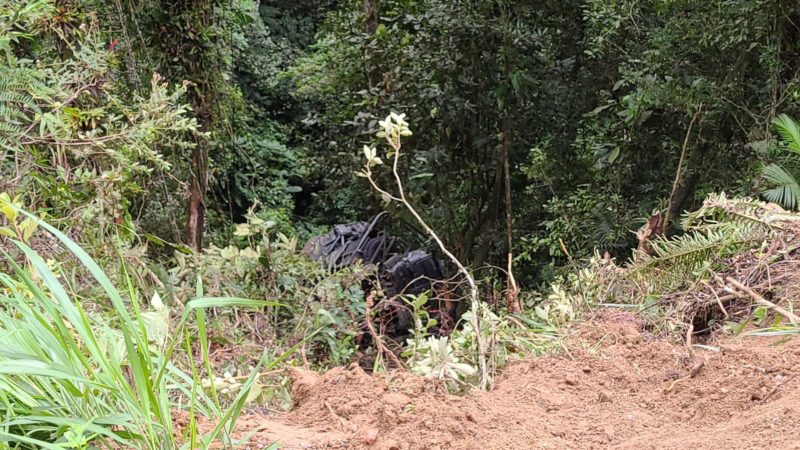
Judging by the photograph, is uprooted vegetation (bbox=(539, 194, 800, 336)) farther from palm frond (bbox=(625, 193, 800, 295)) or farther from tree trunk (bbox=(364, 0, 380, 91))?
tree trunk (bbox=(364, 0, 380, 91))

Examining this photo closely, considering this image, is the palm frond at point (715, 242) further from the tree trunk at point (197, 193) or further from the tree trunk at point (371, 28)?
the tree trunk at point (371, 28)

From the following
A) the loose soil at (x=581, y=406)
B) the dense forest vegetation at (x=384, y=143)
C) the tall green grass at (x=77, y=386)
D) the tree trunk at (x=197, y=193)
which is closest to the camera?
the tall green grass at (x=77, y=386)

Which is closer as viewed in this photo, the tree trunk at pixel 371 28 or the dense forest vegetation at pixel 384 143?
the dense forest vegetation at pixel 384 143

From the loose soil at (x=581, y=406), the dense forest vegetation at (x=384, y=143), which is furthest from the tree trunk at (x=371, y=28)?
the loose soil at (x=581, y=406)

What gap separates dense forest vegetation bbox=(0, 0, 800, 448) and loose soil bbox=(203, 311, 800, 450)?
23 cm

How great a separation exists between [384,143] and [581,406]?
5.37 meters

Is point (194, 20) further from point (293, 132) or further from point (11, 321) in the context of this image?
point (293, 132)

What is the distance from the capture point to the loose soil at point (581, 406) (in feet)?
4.33

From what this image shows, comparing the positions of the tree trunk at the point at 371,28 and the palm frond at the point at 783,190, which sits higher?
the tree trunk at the point at 371,28

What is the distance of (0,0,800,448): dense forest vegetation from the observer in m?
2.73

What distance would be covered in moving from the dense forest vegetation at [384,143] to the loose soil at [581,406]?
23 centimetres

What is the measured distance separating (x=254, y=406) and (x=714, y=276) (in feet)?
4.48

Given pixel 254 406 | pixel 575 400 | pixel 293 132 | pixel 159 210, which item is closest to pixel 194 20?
pixel 159 210

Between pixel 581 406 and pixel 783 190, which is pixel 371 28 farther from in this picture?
pixel 581 406
